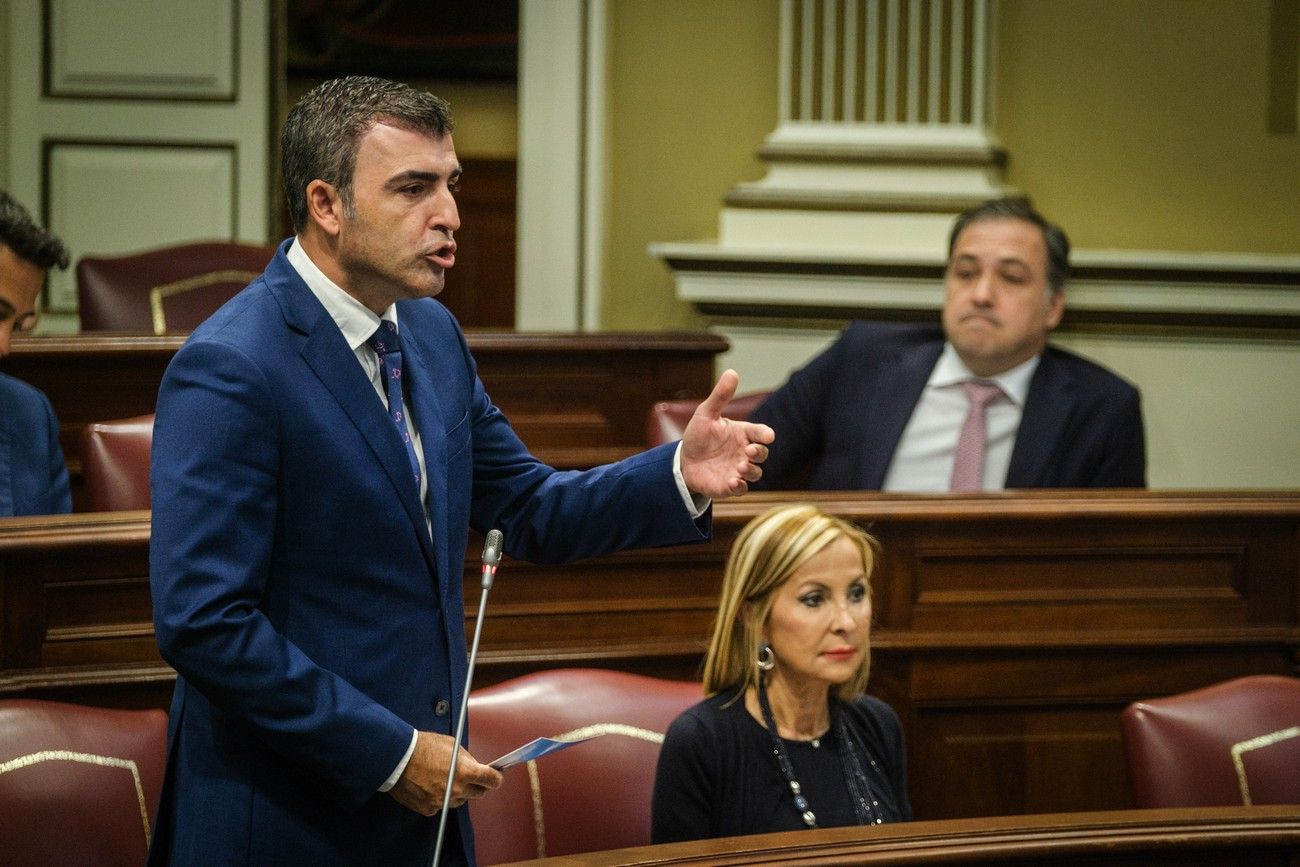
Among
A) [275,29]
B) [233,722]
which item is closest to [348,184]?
[233,722]

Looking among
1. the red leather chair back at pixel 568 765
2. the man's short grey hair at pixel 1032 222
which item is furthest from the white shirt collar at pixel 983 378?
the red leather chair back at pixel 568 765

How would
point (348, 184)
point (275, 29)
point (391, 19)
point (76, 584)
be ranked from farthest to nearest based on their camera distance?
point (391, 19), point (275, 29), point (76, 584), point (348, 184)

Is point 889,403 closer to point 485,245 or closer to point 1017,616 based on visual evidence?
point 1017,616

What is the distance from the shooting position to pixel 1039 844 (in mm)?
1470

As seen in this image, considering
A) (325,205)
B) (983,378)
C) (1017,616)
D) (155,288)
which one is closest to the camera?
(325,205)

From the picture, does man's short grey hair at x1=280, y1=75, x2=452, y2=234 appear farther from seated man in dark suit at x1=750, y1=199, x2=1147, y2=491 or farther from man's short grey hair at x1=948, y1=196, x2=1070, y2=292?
man's short grey hair at x1=948, y1=196, x2=1070, y2=292

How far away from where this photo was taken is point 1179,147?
4.68 m

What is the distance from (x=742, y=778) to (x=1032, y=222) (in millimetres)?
1664

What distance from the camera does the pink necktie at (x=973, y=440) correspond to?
3.13m

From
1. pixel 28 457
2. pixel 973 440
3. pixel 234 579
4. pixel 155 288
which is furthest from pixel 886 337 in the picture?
pixel 234 579

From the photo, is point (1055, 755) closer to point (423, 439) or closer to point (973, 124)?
point (423, 439)

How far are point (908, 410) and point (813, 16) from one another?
189cm

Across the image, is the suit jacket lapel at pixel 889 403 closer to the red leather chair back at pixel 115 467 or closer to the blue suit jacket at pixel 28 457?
the red leather chair back at pixel 115 467

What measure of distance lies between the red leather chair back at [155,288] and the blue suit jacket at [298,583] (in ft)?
8.58
